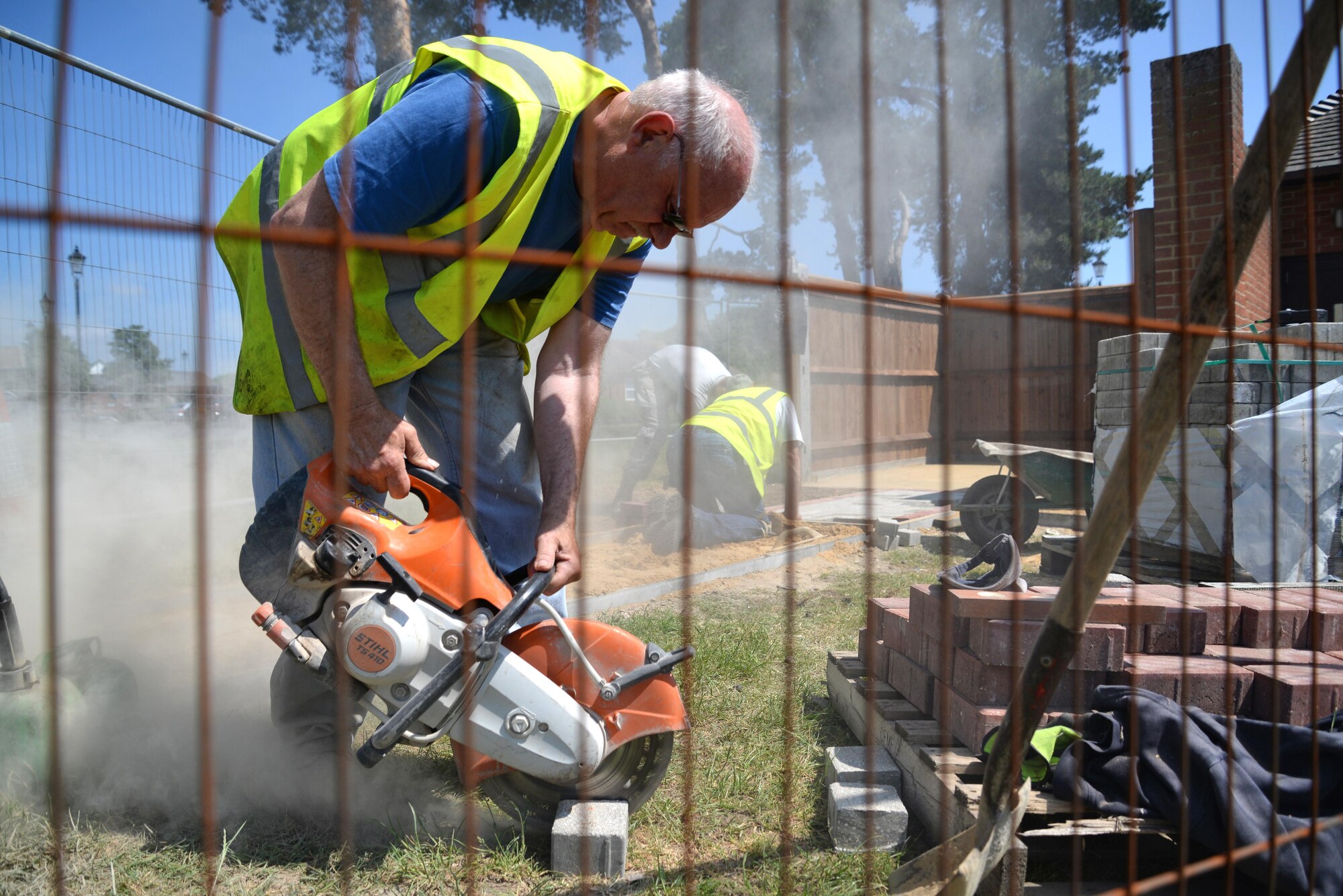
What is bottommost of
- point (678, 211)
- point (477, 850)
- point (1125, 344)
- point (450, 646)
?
point (477, 850)

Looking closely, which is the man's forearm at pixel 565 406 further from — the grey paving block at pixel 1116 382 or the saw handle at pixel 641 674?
the grey paving block at pixel 1116 382

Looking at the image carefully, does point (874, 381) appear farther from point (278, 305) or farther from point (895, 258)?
point (278, 305)

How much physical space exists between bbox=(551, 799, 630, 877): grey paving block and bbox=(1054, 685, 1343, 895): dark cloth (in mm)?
1006

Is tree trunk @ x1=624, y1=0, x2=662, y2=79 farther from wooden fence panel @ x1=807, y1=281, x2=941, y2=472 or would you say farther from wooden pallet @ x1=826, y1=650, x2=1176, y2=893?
wooden pallet @ x1=826, y1=650, x2=1176, y2=893

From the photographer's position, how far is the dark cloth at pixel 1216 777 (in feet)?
5.75

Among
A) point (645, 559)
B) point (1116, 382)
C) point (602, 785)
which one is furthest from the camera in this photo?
point (645, 559)

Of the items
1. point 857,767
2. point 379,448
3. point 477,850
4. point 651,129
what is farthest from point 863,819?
point 651,129

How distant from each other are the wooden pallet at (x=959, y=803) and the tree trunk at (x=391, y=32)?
17.8 feet

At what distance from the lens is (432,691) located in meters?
1.75

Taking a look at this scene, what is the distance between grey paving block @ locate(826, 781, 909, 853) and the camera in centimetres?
198

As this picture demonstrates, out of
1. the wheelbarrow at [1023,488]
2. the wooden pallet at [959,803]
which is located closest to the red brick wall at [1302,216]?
the wheelbarrow at [1023,488]

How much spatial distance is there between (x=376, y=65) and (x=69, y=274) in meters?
3.20

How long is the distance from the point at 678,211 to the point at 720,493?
4884 mm

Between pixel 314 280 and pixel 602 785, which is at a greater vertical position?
pixel 314 280
